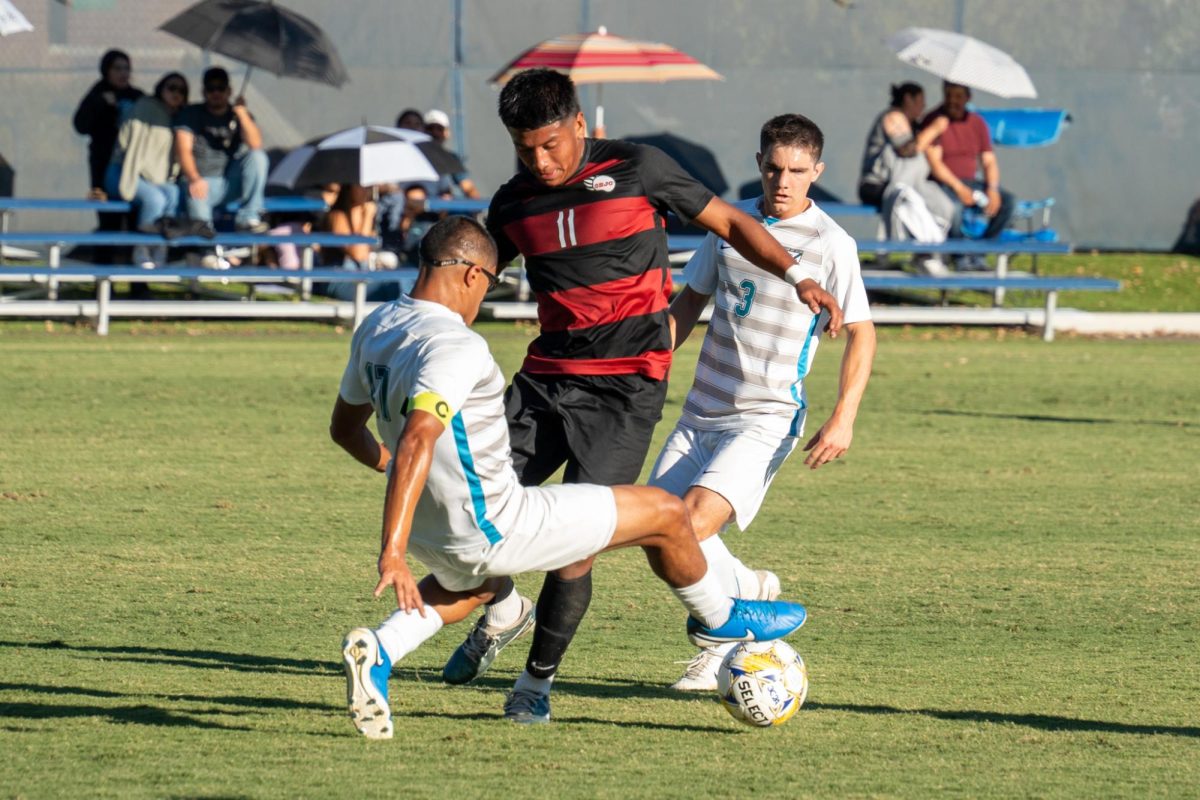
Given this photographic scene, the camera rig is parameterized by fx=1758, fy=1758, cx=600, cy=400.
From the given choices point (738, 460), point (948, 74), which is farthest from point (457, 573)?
point (948, 74)

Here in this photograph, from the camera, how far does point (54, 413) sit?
11.7 meters

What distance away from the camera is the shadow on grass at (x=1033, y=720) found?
5203 mm

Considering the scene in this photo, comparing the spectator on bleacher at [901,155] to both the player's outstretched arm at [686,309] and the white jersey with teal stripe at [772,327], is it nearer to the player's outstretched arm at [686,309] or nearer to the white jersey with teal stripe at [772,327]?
the player's outstretched arm at [686,309]

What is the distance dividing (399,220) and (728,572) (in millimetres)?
12934

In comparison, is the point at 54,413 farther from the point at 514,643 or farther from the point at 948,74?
the point at 948,74

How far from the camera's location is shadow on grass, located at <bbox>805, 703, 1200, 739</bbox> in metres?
5.20

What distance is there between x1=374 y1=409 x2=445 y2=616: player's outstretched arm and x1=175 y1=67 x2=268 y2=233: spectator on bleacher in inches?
497

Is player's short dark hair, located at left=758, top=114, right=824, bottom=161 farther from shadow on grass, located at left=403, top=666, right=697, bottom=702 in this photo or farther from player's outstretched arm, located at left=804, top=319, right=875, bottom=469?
shadow on grass, located at left=403, top=666, right=697, bottom=702

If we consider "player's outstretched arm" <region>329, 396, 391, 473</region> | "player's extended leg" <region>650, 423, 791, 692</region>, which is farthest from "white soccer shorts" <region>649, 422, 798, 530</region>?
"player's outstretched arm" <region>329, 396, 391, 473</region>

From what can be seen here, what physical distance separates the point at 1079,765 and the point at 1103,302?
16.8 metres

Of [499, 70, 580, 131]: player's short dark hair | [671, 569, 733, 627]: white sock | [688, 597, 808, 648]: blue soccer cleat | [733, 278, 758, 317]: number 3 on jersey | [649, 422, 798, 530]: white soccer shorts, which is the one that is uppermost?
[499, 70, 580, 131]: player's short dark hair

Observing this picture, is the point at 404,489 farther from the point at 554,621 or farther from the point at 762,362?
the point at 762,362

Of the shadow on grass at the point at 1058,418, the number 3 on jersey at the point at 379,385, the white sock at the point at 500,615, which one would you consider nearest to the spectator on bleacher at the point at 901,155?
the shadow on grass at the point at 1058,418

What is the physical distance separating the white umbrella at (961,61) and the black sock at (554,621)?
1456 cm
